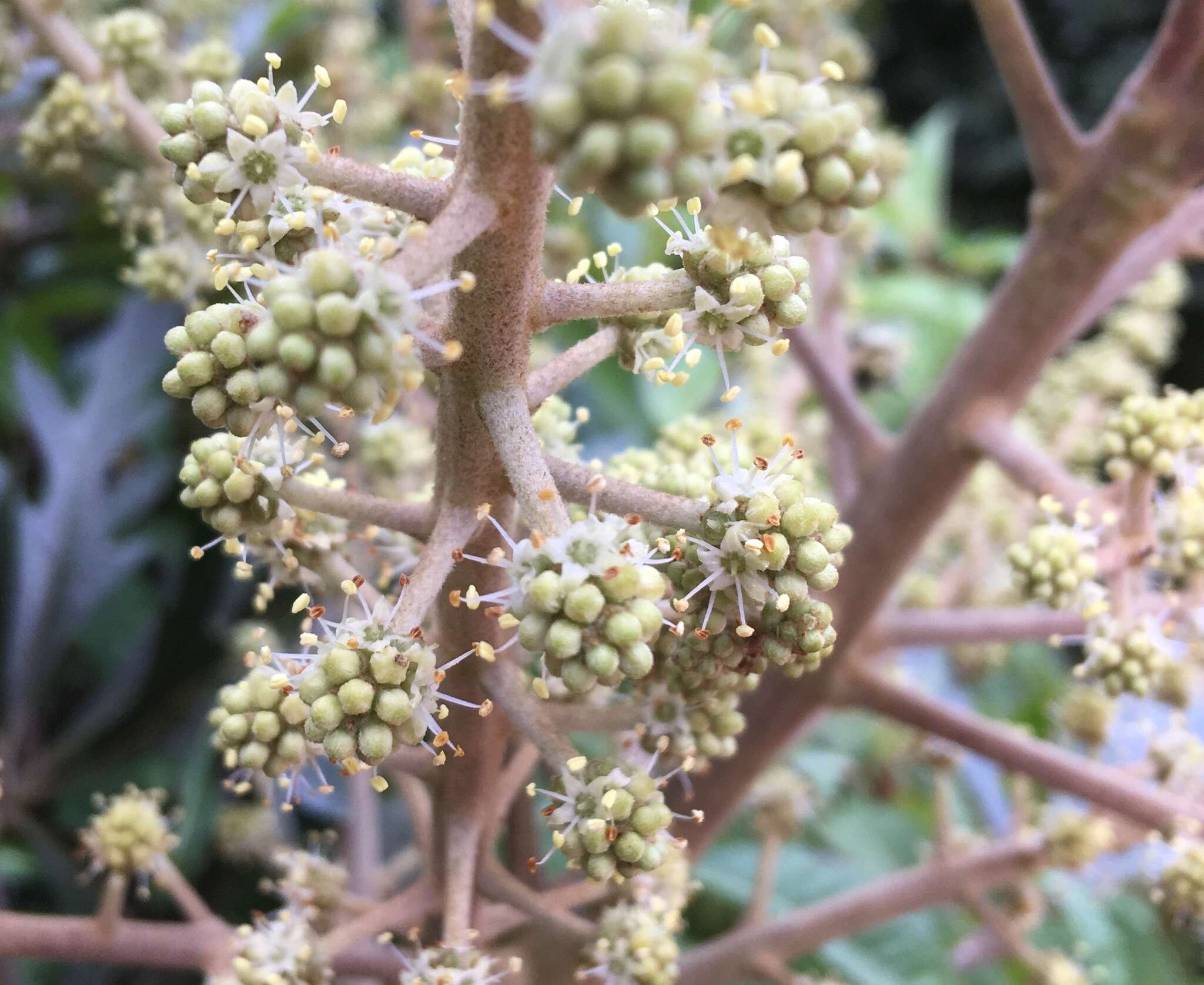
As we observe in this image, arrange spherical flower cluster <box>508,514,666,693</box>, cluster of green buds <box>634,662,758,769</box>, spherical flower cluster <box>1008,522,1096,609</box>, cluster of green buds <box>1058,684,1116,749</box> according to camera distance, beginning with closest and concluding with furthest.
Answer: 1. spherical flower cluster <box>508,514,666,693</box>
2. cluster of green buds <box>634,662,758,769</box>
3. spherical flower cluster <box>1008,522,1096,609</box>
4. cluster of green buds <box>1058,684,1116,749</box>

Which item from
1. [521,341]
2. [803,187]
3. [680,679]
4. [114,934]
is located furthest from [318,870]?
[803,187]

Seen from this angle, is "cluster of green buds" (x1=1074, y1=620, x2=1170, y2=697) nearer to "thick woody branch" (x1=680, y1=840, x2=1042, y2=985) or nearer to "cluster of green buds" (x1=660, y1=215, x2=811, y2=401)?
"thick woody branch" (x1=680, y1=840, x2=1042, y2=985)

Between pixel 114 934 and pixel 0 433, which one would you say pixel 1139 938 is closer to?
pixel 114 934

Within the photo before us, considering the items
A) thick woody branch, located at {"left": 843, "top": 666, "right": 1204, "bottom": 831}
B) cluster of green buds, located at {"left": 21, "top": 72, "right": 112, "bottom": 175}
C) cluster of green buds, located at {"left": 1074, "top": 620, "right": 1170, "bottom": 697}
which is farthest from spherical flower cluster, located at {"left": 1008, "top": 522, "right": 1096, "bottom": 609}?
cluster of green buds, located at {"left": 21, "top": 72, "right": 112, "bottom": 175}

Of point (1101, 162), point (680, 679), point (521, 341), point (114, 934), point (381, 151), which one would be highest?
point (381, 151)

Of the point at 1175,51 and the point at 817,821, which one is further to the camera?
the point at 817,821

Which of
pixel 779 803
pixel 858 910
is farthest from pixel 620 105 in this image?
pixel 779 803

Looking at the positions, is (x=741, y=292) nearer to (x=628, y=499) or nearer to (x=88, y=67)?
(x=628, y=499)
